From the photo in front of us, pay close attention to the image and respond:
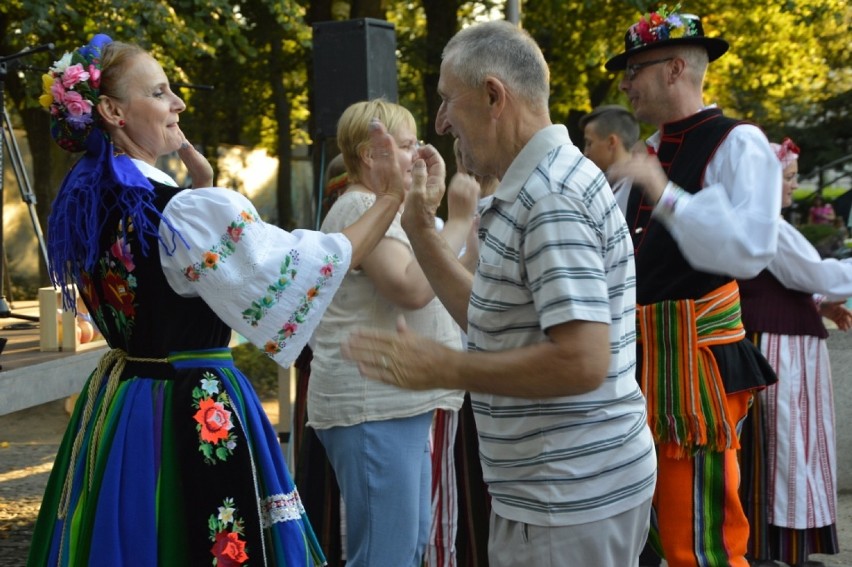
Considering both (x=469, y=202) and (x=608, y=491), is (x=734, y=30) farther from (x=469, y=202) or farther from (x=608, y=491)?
(x=608, y=491)

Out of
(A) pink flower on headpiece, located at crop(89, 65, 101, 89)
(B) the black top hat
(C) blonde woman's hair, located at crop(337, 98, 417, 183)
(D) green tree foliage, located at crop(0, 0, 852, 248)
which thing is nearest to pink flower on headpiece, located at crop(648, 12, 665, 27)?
(B) the black top hat

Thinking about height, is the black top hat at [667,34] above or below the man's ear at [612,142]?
above

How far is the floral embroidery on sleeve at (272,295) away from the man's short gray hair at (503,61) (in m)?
0.72

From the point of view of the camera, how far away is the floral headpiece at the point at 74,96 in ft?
9.04

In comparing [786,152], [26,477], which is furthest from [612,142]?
[26,477]

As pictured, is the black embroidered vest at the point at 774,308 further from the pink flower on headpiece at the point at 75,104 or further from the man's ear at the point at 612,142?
the pink flower on headpiece at the point at 75,104

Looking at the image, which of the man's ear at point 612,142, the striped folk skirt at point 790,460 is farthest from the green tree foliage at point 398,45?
the striped folk skirt at point 790,460

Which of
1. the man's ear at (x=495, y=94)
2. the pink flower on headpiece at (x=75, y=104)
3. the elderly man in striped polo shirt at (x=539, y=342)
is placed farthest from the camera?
the pink flower on headpiece at (x=75, y=104)

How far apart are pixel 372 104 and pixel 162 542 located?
Result: 1.68 metres

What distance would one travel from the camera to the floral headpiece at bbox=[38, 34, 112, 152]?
2.75 metres

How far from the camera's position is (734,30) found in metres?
17.5

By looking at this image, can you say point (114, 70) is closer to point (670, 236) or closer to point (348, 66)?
point (670, 236)

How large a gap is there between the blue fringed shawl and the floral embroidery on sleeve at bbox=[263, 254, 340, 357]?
0.34 m

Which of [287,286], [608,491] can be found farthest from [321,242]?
[608,491]
